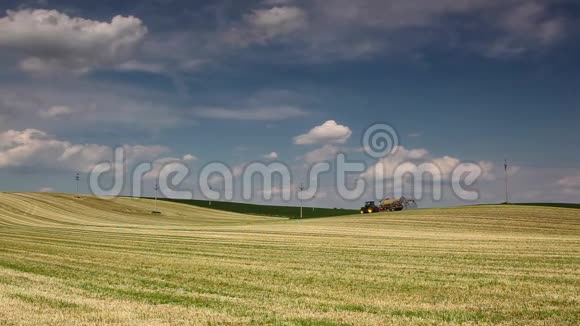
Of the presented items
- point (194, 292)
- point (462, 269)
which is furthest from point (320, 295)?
point (462, 269)

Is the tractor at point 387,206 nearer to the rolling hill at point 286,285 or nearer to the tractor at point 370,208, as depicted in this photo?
the tractor at point 370,208

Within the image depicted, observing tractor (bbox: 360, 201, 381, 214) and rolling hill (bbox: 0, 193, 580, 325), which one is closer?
rolling hill (bbox: 0, 193, 580, 325)

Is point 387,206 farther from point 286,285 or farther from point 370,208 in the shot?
point 286,285

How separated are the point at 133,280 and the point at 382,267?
32.4ft

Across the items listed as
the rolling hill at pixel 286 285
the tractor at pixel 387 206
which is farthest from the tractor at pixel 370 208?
the rolling hill at pixel 286 285

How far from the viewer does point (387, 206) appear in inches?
3878

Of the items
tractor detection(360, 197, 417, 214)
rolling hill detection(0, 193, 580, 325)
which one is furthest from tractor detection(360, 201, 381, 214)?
rolling hill detection(0, 193, 580, 325)

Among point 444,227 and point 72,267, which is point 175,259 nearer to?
point 72,267

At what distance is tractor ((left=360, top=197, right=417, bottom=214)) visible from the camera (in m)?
98.1

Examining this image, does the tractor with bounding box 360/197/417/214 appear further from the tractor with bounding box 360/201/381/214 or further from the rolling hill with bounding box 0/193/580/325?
the rolling hill with bounding box 0/193/580/325

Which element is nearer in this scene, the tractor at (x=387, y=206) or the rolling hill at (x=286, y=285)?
the rolling hill at (x=286, y=285)

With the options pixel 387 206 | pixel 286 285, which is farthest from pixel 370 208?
pixel 286 285

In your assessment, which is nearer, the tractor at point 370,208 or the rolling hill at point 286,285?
the rolling hill at point 286,285

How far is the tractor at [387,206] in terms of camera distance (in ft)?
322
